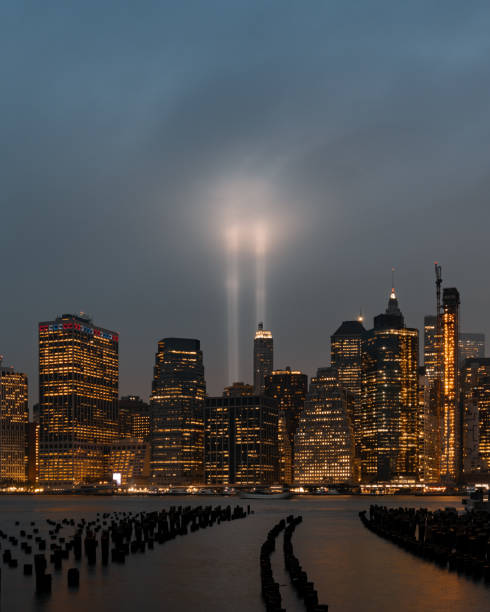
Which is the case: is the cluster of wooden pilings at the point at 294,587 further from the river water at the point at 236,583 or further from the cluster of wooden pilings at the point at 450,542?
the cluster of wooden pilings at the point at 450,542

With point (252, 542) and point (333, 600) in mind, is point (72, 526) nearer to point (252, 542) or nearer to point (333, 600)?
point (252, 542)

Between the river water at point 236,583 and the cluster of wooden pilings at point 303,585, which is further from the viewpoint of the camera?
the river water at point 236,583

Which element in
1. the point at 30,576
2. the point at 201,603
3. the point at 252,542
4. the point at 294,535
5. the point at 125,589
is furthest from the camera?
Result: the point at 294,535

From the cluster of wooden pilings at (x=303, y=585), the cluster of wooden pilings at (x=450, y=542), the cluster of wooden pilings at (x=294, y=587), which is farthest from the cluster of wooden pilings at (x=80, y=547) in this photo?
the cluster of wooden pilings at (x=450, y=542)

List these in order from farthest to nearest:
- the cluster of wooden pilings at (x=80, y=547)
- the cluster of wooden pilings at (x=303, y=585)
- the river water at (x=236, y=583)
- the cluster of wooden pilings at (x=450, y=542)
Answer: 1. the cluster of wooden pilings at (x=450, y=542)
2. the cluster of wooden pilings at (x=80, y=547)
3. the river water at (x=236, y=583)
4. the cluster of wooden pilings at (x=303, y=585)

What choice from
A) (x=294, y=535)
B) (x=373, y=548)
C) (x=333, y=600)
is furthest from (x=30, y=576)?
(x=294, y=535)

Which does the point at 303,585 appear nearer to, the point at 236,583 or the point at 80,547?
the point at 236,583

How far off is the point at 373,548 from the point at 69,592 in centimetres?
3583

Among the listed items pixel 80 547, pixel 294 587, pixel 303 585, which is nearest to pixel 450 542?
pixel 294 587

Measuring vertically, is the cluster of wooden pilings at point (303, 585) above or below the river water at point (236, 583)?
above

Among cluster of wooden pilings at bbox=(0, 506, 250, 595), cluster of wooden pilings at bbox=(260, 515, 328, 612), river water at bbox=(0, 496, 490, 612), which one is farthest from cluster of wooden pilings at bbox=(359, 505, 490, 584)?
cluster of wooden pilings at bbox=(0, 506, 250, 595)

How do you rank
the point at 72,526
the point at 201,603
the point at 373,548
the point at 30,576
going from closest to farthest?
the point at 201,603 → the point at 30,576 → the point at 373,548 → the point at 72,526

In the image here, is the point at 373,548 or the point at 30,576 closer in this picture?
the point at 30,576

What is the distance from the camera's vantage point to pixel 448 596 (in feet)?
187
